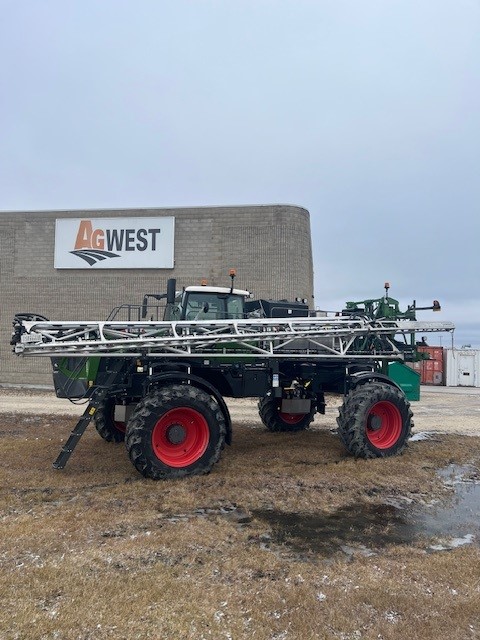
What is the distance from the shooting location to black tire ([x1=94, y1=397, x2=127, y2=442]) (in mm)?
9328

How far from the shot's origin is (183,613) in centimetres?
355

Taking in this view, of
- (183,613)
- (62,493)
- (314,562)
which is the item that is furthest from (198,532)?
(62,493)

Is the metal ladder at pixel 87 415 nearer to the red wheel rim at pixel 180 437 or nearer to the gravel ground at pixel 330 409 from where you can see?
the red wheel rim at pixel 180 437

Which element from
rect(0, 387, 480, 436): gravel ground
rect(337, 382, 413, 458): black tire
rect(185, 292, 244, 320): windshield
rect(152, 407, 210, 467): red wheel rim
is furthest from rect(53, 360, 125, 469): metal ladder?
rect(0, 387, 480, 436): gravel ground

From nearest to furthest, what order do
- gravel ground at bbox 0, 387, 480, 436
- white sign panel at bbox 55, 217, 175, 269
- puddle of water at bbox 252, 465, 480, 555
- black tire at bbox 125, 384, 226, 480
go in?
puddle of water at bbox 252, 465, 480, 555 → black tire at bbox 125, 384, 226, 480 → gravel ground at bbox 0, 387, 480, 436 → white sign panel at bbox 55, 217, 175, 269

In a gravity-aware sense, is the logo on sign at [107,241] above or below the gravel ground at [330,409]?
→ above

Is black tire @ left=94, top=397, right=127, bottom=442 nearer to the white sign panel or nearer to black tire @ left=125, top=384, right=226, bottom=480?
Answer: black tire @ left=125, top=384, right=226, bottom=480

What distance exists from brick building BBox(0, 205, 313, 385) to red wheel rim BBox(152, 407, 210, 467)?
15302 mm

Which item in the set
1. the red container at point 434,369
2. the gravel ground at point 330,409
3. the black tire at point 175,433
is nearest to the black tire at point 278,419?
the gravel ground at point 330,409

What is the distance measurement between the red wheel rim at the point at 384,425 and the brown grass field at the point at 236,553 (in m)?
0.61

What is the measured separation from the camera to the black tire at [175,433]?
681cm

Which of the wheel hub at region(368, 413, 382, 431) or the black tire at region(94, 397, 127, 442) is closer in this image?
the wheel hub at region(368, 413, 382, 431)

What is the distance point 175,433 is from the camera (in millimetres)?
7117

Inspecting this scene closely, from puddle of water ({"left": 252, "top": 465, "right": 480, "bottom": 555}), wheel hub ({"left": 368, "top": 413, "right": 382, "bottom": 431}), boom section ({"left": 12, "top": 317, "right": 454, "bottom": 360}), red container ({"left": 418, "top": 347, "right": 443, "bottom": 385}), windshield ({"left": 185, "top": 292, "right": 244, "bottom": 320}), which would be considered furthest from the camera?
red container ({"left": 418, "top": 347, "right": 443, "bottom": 385})
